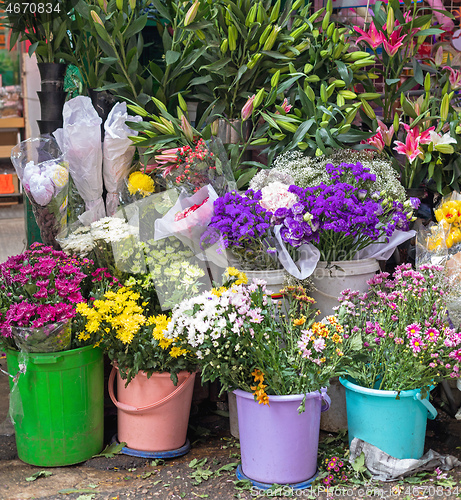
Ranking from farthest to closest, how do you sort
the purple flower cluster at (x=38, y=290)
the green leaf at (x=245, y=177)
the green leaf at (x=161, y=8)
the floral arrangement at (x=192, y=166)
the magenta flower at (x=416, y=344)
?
the green leaf at (x=161, y=8)
the green leaf at (x=245, y=177)
the floral arrangement at (x=192, y=166)
the purple flower cluster at (x=38, y=290)
the magenta flower at (x=416, y=344)

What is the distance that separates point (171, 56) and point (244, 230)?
1.08m

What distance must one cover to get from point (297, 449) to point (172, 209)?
39.8 inches

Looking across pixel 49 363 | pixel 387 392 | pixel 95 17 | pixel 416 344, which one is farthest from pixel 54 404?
pixel 95 17

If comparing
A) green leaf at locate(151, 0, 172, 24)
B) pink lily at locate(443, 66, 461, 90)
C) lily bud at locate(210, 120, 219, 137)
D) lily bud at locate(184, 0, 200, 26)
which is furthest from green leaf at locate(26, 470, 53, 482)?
pink lily at locate(443, 66, 461, 90)

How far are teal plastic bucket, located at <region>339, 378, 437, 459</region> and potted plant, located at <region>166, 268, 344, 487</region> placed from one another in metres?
0.15

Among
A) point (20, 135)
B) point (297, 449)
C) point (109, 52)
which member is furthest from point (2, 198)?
point (297, 449)

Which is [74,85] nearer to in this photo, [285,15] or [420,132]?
[285,15]

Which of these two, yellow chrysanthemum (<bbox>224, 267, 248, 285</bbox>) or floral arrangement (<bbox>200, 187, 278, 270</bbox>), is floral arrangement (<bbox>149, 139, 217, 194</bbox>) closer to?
floral arrangement (<bbox>200, 187, 278, 270</bbox>)

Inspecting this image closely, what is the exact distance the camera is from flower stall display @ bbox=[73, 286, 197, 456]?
2.19m

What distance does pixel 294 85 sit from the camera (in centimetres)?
299

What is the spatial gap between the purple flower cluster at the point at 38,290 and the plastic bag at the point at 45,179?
282 mm

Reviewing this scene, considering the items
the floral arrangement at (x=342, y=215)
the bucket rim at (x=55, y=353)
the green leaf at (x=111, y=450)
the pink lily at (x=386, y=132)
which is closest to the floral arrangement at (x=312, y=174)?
the floral arrangement at (x=342, y=215)

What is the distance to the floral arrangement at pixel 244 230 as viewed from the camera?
2174 mm

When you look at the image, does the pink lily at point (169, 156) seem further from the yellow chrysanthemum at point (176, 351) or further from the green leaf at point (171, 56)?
the yellow chrysanthemum at point (176, 351)
